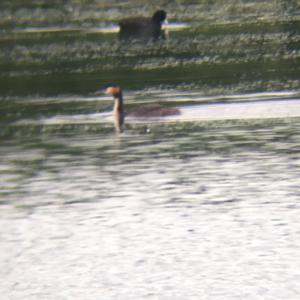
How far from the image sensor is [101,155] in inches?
859

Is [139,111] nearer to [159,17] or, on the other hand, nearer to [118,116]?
[118,116]

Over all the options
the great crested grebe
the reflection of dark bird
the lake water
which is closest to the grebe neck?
the great crested grebe

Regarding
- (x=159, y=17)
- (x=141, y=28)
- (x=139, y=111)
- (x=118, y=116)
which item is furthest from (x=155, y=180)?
(x=159, y=17)

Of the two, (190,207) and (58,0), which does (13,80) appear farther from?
(58,0)

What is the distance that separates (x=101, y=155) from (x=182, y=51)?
810 inches

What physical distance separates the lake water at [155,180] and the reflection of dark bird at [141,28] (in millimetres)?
7948

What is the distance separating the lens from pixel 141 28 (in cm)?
5019

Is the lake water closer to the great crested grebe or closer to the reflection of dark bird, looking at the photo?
the great crested grebe

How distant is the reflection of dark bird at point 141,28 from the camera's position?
161 ft

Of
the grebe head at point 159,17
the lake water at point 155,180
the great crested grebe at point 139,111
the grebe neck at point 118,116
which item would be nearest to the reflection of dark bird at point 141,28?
the grebe head at point 159,17

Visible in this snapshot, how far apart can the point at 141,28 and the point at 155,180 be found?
Answer: 103 feet

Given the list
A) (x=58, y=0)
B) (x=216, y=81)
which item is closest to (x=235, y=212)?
Answer: (x=216, y=81)

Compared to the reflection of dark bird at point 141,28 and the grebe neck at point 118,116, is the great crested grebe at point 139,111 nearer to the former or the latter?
the grebe neck at point 118,116

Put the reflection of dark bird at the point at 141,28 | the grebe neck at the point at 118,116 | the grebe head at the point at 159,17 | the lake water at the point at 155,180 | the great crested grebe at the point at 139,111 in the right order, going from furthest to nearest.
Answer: the grebe head at the point at 159,17
the reflection of dark bird at the point at 141,28
the great crested grebe at the point at 139,111
the grebe neck at the point at 118,116
the lake water at the point at 155,180
